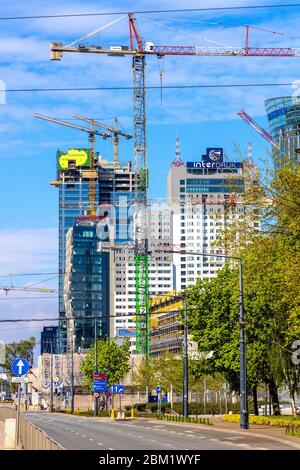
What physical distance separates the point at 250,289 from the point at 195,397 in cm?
8971

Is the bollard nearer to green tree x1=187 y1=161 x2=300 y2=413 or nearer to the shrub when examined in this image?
green tree x1=187 y1=161 x2=300 y2=413

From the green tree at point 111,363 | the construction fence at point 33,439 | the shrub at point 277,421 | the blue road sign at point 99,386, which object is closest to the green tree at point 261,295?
the shrub at point 277,421

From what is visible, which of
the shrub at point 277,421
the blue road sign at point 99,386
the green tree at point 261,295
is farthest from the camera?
the blue road sign at point 99,386

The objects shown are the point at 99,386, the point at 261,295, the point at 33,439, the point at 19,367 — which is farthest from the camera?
the point at 99,386

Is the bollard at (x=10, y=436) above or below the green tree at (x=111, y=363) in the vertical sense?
below

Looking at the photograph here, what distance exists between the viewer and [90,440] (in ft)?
162

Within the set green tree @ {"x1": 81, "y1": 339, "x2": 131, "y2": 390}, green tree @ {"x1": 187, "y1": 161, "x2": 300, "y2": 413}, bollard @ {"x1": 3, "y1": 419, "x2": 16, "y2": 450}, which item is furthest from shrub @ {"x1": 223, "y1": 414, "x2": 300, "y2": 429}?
green tree @ {"x1": 81, "y1": 339, "x2": 131, "y2": 390}

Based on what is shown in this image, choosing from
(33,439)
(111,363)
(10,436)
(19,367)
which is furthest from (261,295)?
(111,363)

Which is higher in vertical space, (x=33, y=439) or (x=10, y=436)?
(x=33, y=439)

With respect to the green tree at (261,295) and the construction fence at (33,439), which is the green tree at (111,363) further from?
the construction fence at (33,439)

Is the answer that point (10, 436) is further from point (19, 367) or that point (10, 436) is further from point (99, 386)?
point (99, 386)

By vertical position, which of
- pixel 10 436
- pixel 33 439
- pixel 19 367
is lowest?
pixel 10 436

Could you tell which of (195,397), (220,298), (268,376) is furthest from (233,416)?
(195,397)
